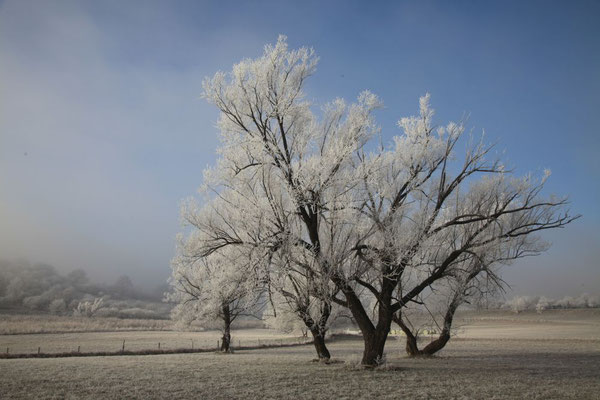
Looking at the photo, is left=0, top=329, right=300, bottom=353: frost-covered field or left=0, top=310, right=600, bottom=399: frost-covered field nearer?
left=0, top=310, right=600, bottom=399: frost-covered field

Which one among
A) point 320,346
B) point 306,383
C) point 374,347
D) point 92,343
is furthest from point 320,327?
point 92,343

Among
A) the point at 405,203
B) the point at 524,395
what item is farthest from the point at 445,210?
the point at 524,395

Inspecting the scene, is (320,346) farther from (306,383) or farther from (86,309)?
(86,309)

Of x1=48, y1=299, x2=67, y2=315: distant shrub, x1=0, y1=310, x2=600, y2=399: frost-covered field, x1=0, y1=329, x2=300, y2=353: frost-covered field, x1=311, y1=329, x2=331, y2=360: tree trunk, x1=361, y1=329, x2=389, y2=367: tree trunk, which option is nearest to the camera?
x1=0, y1=310, x2=600, y2=399: frost-covered field

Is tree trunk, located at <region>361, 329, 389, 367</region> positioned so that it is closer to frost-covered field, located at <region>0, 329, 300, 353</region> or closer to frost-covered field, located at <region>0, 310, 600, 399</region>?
frost-covered field, located at <region>0, 310, 600, 399</region>

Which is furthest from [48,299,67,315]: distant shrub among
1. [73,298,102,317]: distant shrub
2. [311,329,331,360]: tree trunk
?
[311,329,331,360]: tree trunk

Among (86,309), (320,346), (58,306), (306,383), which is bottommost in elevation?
(306,383)

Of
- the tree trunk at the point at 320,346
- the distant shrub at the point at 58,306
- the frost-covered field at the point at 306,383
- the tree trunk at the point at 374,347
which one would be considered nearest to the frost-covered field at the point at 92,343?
the tree trunk at the point at 320,346

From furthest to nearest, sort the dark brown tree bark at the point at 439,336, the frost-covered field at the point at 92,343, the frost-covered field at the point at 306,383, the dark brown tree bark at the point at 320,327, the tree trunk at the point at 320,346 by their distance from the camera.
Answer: the frost-covered field at the point at 92,343, the dark brown tree bark at the point at 439,336, the tree trunk at the point at 320,346, the dark brown tree bark at the point at 320,327, the frost-covered field at the point at 306,383

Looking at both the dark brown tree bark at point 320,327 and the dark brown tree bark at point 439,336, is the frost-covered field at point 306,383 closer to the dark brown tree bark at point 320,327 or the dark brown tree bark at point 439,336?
the dark brown tree bark at point 320,327

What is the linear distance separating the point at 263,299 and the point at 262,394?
5.99 meters

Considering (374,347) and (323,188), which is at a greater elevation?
(323,188)

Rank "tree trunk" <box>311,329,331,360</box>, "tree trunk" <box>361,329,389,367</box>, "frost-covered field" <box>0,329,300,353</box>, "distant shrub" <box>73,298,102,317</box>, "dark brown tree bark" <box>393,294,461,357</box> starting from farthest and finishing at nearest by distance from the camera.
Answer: "distant shrub" <box>73,298,102,317</box>
"frost-covered field" <box>0,329,300,353</box>
"dark brown tree bark" <box>393,294,461,357</box>
"tree trunk" <box>311,329,331,360</box>
"tree trunk" <box>361,329,389,367</box>

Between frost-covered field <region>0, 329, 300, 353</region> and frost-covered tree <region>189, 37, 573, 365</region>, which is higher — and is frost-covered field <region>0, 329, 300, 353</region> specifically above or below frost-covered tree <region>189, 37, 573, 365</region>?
below
